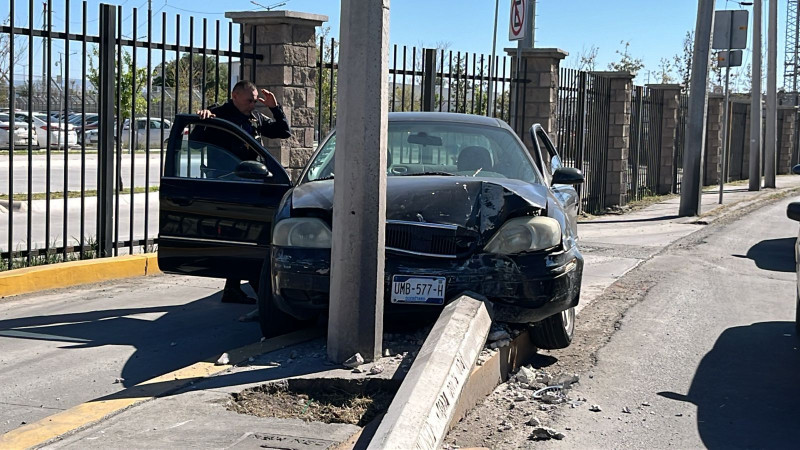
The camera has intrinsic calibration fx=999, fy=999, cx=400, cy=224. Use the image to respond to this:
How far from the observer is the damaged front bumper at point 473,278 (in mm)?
5973

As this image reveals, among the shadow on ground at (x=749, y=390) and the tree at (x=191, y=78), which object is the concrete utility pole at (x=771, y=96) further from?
the shadow on ground at (x=749, y=390)

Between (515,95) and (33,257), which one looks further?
(515,95)

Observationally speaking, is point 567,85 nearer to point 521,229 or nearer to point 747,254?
point 747,254

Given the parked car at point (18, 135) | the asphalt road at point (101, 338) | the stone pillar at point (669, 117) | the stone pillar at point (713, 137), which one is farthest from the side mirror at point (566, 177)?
the parked car at point (18, 135)

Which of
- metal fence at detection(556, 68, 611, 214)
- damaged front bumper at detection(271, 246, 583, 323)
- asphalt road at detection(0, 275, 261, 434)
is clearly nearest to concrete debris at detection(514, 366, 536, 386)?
damaged front bumper at detection(271, 246, 583, 323)

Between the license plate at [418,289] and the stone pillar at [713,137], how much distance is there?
2449 cm

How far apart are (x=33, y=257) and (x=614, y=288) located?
5671 millimetres

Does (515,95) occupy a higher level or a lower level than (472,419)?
higher

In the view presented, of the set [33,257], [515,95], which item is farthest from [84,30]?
[515,95]

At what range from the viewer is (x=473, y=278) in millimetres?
6000

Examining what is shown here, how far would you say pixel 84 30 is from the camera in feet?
30.8

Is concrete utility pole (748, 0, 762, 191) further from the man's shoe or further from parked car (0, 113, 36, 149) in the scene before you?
the man's shoe

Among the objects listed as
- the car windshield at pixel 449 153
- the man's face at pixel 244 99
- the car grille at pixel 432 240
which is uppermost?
the man's face at pixel 244 99

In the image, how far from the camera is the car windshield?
7.21 meters
